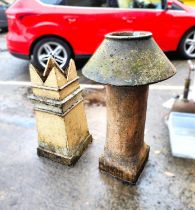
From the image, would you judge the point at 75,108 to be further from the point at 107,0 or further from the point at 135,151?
the point at 107,0

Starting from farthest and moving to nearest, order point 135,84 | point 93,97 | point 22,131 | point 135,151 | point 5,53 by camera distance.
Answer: point 5,53 < point 93,97 < point 22,131 < point 135,151 < point 135,84

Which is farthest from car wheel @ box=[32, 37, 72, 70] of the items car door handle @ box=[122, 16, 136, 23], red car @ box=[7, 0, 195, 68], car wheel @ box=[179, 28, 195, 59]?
car wheel @ box=[179, 28, 195, 59]

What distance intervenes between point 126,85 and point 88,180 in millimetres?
1146

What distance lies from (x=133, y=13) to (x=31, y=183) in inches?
163

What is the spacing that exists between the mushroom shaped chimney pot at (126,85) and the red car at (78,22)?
3156 millimetres

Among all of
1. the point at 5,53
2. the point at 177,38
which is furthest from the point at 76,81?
the point at 5,53

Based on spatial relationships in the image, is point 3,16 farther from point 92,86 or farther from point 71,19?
point 92,86

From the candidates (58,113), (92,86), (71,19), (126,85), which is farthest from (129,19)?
(126,85)

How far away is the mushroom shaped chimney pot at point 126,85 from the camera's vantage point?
7.00 feet

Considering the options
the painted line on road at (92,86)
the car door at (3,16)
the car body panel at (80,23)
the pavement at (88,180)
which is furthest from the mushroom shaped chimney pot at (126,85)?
the car door at (3,16)

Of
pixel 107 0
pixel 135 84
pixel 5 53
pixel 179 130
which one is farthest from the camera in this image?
pixel 5 53

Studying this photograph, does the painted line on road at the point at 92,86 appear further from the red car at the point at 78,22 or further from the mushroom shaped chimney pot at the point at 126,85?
the mushroom shaped chimney pot at the point at 126,85

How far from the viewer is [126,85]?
210 centimetres

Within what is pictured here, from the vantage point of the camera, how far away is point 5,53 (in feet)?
25.5
